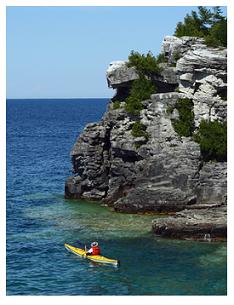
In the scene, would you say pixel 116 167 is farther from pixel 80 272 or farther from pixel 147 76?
pixel 80 272

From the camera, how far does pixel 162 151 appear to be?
62.0m

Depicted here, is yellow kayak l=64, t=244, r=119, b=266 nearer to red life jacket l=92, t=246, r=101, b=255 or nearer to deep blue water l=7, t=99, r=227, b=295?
red life jacket l=92, t=246, r=101, b=255

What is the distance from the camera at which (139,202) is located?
59188mm

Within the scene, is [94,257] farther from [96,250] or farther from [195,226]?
[195,226]

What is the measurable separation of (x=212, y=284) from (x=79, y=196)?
2957cm

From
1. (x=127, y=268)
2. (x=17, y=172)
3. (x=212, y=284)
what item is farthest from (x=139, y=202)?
(x=17, y=172)

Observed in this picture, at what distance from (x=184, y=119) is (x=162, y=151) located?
4.29 meters

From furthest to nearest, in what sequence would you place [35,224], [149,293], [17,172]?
[17,172] < [35,224] < [149,293]

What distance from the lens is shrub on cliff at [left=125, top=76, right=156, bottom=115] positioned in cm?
6581

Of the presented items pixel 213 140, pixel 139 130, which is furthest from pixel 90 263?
pixel 139 130

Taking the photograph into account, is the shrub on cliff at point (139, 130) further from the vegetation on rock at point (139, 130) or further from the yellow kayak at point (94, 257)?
the yellow kayak at point (94, 257)

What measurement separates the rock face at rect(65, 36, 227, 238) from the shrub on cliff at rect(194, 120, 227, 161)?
36.8 inches

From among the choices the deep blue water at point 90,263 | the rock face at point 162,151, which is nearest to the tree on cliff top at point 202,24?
the rock face at point 162,151

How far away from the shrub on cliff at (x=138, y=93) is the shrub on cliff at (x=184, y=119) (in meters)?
4.25
